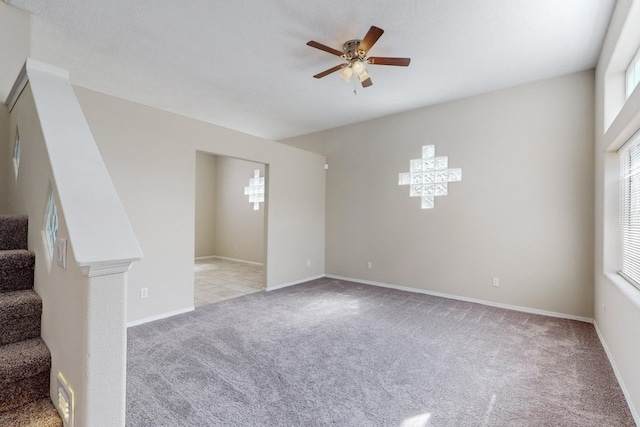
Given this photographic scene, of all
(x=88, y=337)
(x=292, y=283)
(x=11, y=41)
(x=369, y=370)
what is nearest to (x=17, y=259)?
(x=88, y=337)

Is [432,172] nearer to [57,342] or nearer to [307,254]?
[307,254]

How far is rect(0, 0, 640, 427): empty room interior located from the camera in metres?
1.40

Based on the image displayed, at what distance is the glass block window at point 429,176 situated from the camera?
449 cm

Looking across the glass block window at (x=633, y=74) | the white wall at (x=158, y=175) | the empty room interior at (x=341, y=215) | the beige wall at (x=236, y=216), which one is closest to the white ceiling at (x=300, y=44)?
the empty room interior at (x=341, y=215)

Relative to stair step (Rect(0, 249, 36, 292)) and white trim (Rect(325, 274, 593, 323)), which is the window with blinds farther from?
stair step (Rect(0, 249, 36, 292))

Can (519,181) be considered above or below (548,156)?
below

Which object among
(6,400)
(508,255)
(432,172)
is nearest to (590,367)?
(508,255)

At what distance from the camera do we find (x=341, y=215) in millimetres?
5719

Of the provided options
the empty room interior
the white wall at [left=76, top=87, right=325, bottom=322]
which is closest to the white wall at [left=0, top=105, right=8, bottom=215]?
the empty room interior

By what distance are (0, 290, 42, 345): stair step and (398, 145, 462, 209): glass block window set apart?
4513 mm

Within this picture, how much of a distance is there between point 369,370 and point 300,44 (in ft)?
10.2

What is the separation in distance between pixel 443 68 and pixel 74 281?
12.7 ft

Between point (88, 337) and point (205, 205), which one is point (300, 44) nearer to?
point (88, 337)

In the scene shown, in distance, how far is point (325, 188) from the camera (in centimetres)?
598
